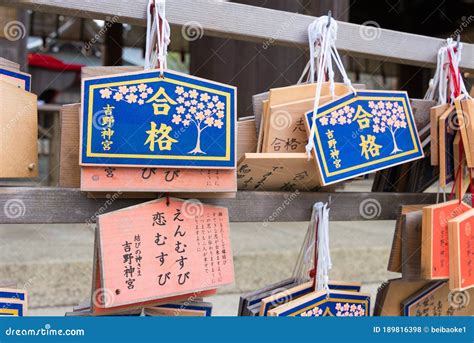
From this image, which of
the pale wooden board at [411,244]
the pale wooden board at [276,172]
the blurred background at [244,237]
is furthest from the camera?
the blurred background at [244,237]

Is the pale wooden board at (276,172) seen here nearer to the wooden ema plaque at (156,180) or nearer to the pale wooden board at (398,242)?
the wooden ema plaque at (156,180)

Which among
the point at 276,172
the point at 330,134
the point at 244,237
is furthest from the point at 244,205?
the point at 244,237

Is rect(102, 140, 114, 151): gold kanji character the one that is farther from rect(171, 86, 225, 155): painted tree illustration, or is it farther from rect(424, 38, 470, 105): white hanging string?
rect(424, 38, 470, 105): white hanging string

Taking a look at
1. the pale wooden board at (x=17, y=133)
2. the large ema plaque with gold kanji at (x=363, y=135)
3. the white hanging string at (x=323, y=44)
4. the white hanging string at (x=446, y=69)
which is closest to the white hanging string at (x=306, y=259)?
the large ema plaque with gold kanji at (x=363, y=135)

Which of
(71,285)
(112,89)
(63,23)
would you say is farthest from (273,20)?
(63,23)

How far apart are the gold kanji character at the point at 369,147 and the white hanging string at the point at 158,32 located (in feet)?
1.11

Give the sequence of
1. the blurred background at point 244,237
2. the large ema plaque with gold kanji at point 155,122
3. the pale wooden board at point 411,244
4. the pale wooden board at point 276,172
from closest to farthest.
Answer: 1. the large ema plaque with gold kanji at point 155,122
2. the pale wooden board at point 276,172
3. the pale wooden board at point 411,244
4. the blurred background at point 244,237

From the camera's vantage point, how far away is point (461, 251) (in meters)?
0.85

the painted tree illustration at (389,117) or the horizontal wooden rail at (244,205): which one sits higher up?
the painted tree illustration at (389,117)

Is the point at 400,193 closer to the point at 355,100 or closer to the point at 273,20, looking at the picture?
the point at 355,100

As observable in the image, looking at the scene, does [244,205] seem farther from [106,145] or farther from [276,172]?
[106,145]

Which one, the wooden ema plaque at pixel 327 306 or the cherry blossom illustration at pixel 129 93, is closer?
the cherry blossom illustration at pixel 129 93

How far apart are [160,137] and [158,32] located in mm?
160

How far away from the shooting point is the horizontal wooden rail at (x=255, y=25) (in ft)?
2.35
